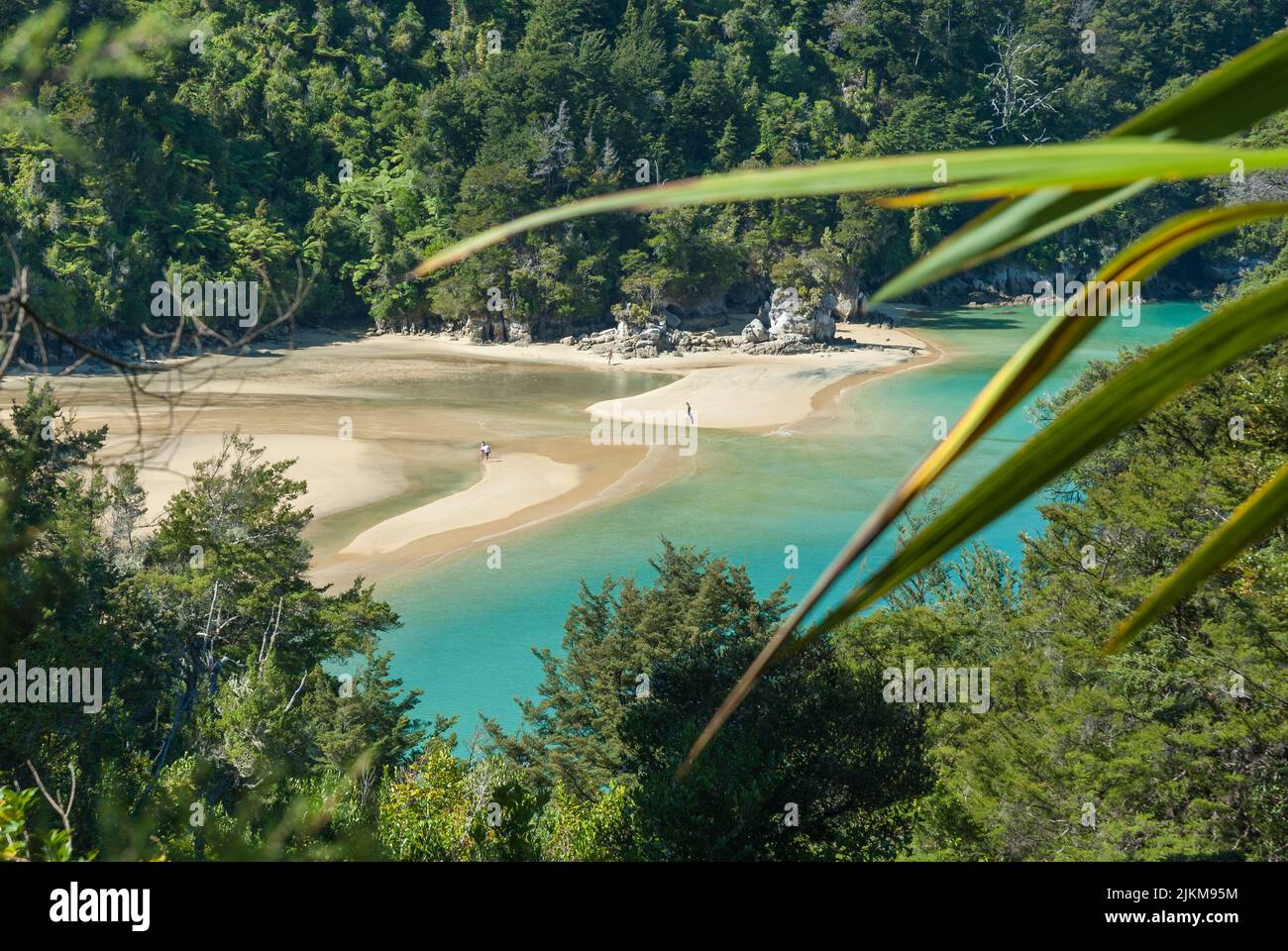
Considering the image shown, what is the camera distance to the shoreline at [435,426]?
20016mm

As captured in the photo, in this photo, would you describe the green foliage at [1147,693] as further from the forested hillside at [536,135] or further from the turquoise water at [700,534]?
the forested hillside at [536,135]

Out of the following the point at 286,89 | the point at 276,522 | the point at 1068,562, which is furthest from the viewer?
the point at 286,89

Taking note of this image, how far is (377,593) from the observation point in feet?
55.3

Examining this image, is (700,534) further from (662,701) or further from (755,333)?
(755,333)

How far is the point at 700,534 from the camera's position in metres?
20.2

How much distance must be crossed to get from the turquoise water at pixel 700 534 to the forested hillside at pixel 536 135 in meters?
12.7

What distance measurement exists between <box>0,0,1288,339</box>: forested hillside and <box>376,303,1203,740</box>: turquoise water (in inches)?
500

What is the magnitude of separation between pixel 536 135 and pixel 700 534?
24.2 m

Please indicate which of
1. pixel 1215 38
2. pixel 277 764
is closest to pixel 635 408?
pixel 277 764

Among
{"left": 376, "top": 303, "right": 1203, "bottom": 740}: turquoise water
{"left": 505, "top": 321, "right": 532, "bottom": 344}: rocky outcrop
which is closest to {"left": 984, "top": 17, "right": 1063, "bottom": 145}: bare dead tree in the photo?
{"left": 376, "top": 303, "right": 1203, "bottom": 740}: turquoise water

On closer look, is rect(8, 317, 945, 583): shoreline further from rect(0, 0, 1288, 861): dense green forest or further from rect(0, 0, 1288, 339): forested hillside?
rect(0, 0, 1288, 861): dense green forest
